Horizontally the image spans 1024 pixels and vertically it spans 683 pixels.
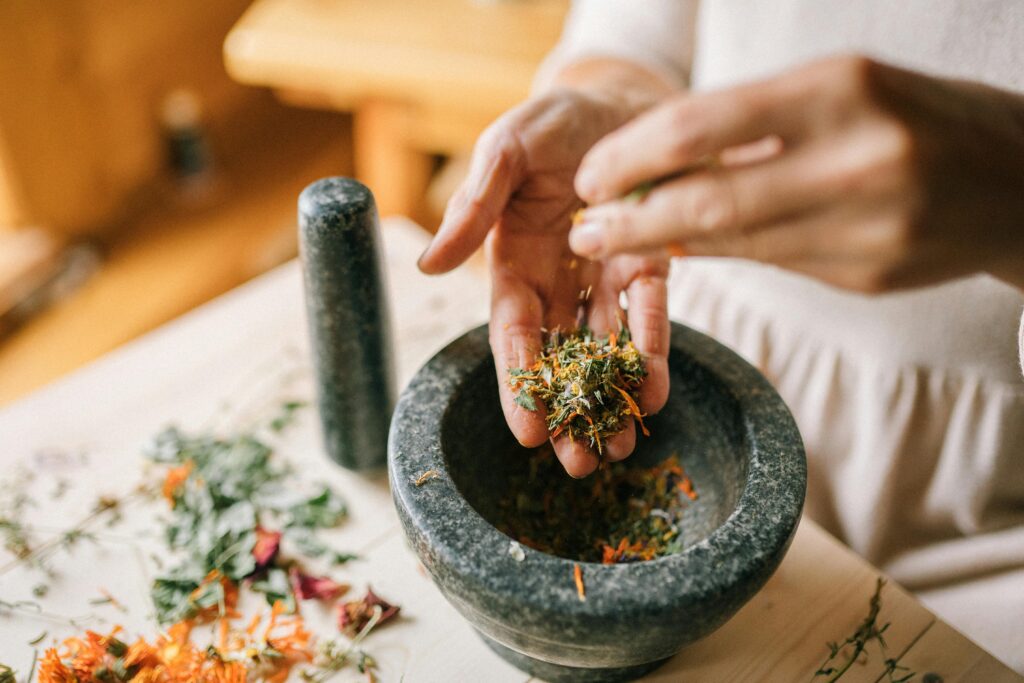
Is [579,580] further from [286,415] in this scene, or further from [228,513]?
[286,415]

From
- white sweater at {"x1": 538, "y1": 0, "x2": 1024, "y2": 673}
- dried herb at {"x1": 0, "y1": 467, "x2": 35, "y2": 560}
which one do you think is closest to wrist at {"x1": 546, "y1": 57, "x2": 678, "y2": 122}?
white sweater at {"x1": 538, "y1": 0, "x2": 1024, "y2": 673}

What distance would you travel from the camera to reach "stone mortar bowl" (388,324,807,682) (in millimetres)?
786

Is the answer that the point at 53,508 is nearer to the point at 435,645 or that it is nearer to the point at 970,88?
the point at 435,645

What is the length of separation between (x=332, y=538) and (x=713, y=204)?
74cm

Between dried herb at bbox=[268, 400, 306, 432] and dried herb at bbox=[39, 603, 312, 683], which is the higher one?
dried herb at bbox=[268, 400, 306, 432]

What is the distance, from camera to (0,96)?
2.39 m

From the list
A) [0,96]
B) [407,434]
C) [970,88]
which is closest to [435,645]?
[407,434]

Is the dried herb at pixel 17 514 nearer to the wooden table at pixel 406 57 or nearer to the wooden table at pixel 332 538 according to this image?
the wooden table at pixel 332 538

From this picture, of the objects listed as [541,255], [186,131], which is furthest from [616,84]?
[186,131]

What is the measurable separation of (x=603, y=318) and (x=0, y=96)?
2196 millimetres

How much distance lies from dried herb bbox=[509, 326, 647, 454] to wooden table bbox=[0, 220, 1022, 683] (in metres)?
0.31

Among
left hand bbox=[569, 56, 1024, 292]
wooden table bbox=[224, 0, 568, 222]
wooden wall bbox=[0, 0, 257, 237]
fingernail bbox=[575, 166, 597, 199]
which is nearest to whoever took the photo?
left hand bbox=[569, 56, 1024, 292]

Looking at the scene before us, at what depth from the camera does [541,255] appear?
1.16 m

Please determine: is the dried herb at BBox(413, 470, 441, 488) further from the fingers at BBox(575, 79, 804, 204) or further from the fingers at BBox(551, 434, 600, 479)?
the fingers at BBox(575, 79, 804, 204)
